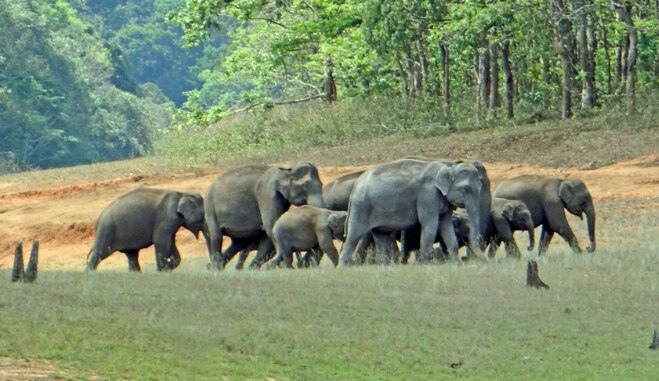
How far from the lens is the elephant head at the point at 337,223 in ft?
71.2

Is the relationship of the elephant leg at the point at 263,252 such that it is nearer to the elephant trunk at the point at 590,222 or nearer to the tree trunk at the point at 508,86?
the elephant trunk at the point at 590,222

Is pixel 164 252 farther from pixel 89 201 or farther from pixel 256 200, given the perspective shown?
pixel 89 201

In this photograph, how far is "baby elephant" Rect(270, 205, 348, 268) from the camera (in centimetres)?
2148

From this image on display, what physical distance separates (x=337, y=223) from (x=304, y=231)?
0.52m

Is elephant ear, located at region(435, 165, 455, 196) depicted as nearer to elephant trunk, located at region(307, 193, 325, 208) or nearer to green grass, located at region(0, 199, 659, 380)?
green grass, located at region(0, 199, 659, 380)

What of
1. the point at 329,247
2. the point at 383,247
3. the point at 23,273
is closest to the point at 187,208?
the point at 329,247

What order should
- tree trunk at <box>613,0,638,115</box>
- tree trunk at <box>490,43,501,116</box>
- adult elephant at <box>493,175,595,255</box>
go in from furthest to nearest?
tree trunk at <box>490,43,501,116</box>, tree trunk at <box>613,0,638,115</box>, adult elephant at <box>493,175,595,255</box>

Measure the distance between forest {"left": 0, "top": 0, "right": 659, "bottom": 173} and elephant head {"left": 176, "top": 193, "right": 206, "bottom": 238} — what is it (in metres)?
15.7

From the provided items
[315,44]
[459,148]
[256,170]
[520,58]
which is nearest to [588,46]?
[520,58]


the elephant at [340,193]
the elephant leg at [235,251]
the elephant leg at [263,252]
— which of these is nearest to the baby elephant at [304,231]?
the elephant leg at [263,252]

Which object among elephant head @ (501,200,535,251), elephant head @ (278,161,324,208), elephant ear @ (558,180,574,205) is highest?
elephant head @ (278,161,324,208)

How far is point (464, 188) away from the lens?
21250 millimetres

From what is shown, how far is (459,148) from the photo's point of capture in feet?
119

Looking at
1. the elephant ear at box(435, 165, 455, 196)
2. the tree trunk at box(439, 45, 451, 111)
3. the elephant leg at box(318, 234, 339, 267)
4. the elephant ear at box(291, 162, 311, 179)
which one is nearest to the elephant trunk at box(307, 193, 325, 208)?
the elephant ear at box(291, 162, 311, 179)
